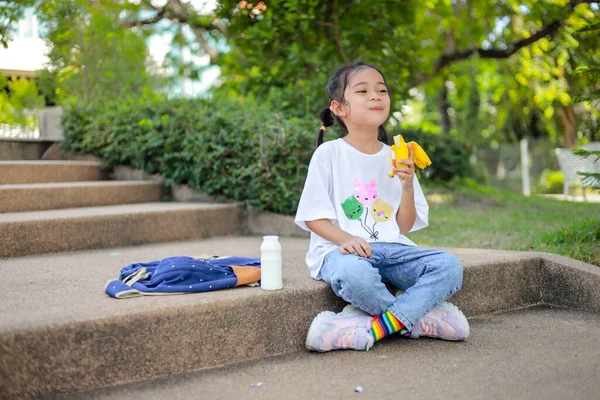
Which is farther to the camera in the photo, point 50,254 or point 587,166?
point 587,166

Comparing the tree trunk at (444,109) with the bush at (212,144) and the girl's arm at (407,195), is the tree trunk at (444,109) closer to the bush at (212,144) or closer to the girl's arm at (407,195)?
the bush at (212,144)

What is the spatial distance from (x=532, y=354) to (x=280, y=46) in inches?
201

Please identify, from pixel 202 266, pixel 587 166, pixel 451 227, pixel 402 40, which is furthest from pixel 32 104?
pixel 587 166

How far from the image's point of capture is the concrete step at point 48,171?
5457mm

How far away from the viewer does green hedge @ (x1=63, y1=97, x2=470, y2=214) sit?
518cm

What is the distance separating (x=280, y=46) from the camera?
7.07 meters

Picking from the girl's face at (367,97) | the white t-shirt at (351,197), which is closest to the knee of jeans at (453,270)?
the white t-shirt at (351,197)

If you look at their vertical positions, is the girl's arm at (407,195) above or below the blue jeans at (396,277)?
above

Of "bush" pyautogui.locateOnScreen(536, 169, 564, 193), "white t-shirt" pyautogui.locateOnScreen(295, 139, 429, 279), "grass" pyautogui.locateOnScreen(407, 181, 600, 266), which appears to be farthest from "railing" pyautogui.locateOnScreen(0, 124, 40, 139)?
"bush" pyautogui.locateOnScreen(536, 169, 564, 193)

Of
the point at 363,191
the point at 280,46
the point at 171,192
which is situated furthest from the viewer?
the point at 280,46

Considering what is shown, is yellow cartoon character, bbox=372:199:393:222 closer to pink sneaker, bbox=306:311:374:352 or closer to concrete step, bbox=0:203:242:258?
pink sneaker, bbox=306:311:374:352

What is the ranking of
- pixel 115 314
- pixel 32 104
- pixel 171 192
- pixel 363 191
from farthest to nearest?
pixel 32 104 → pixel 171 192 → pixel 363 191 → pixel 115 314

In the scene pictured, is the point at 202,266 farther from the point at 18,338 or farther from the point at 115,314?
the point at 18,338

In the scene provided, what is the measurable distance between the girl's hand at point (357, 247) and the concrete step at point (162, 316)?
22cm
